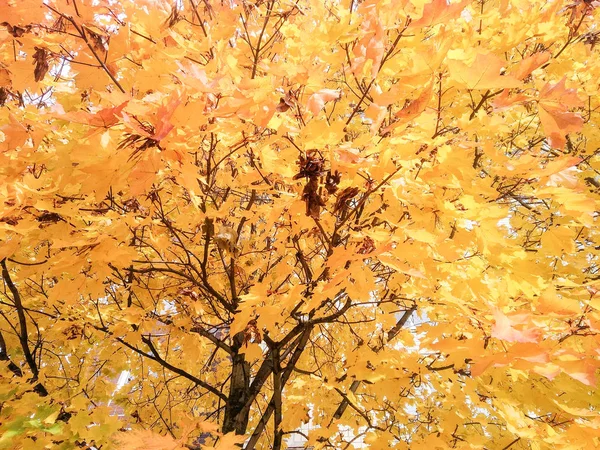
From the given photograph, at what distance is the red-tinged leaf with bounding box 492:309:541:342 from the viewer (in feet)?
2.86

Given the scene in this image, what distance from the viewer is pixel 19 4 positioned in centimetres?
121

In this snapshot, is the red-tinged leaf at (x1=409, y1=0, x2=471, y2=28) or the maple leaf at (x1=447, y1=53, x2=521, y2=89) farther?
the red-tinged leaf at (x1=409, y1=0, x2=471, y2=28)

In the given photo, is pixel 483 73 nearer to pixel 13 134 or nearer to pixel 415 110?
pixel 415 110

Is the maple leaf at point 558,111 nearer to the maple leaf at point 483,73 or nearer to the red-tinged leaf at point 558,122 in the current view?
the red-tinged leaf at point 558,122

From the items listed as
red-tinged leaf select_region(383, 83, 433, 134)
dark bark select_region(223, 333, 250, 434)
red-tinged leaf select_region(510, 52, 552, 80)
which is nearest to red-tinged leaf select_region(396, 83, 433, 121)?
red-tinged leaf select_region(383, 83, 433, 134)

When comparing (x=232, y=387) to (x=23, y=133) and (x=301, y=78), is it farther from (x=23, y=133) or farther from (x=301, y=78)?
(x=301, y=78)

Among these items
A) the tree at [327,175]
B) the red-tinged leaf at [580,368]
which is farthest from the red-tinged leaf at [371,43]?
the red-tinged leaf at [580,368]

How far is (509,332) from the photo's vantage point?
2.93 ft

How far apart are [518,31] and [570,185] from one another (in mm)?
732

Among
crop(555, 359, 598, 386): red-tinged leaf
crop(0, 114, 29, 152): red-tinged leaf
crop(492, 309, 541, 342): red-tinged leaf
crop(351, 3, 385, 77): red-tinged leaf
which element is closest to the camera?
crop(492, 309, 541, 342): red-tinged leaf

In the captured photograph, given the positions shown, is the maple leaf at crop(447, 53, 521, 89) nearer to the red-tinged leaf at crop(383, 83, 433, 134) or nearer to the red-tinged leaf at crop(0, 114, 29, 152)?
the red-tinged leaf at crop(383, 83, 433, 134)

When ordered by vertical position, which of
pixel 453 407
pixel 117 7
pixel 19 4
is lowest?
pixel 453 407

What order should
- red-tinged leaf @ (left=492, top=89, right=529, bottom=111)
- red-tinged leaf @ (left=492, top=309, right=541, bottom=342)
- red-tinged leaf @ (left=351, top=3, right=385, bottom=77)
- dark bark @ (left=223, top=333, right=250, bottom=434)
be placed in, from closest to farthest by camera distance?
red-tinged leaf @ (left=492, top=309, right=541, bottom=342) < red-tinged leaf @ (left=492, top=89, right=529, bottom=111) < red-tinged leaf @ (left=351, top=3, right=385, bottom=77) < dark bark @ (left=223, top=333, right=250, bottom=434)

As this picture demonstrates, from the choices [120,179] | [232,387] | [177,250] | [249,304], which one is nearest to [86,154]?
[120,179]
